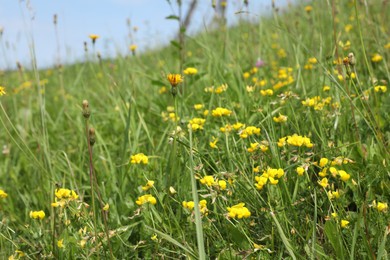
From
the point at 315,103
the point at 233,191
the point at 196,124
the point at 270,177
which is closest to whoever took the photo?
the point at 270,177

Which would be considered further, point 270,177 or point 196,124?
point 196,124

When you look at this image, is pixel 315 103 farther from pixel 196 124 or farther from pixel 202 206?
pixel 202 206

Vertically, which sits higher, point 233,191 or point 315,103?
point 315,103

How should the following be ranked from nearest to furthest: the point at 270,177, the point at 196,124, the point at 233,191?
the point at 270,177 < the point at 233,191 < the point at 196,124

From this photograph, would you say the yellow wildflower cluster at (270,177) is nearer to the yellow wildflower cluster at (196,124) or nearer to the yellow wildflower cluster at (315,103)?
the yellow wildflower cluster at (196,124)

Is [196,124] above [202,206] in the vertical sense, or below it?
above

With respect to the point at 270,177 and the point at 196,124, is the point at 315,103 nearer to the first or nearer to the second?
the point at 196,124

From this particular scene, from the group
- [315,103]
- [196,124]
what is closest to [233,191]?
[196,124]

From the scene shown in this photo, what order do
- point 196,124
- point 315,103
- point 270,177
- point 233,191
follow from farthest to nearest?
point 315,103 → point 196,124 → point 233,191 → point 270,177

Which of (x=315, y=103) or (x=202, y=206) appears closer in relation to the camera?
(x=202, y=206)

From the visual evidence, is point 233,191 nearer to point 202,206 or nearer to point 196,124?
point 202,206

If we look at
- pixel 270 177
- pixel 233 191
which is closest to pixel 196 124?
pixel 233 191

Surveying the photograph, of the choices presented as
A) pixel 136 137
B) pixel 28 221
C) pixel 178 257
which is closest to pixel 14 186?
pixel 28 221

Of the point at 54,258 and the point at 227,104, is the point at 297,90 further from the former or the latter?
the point at 54,258
